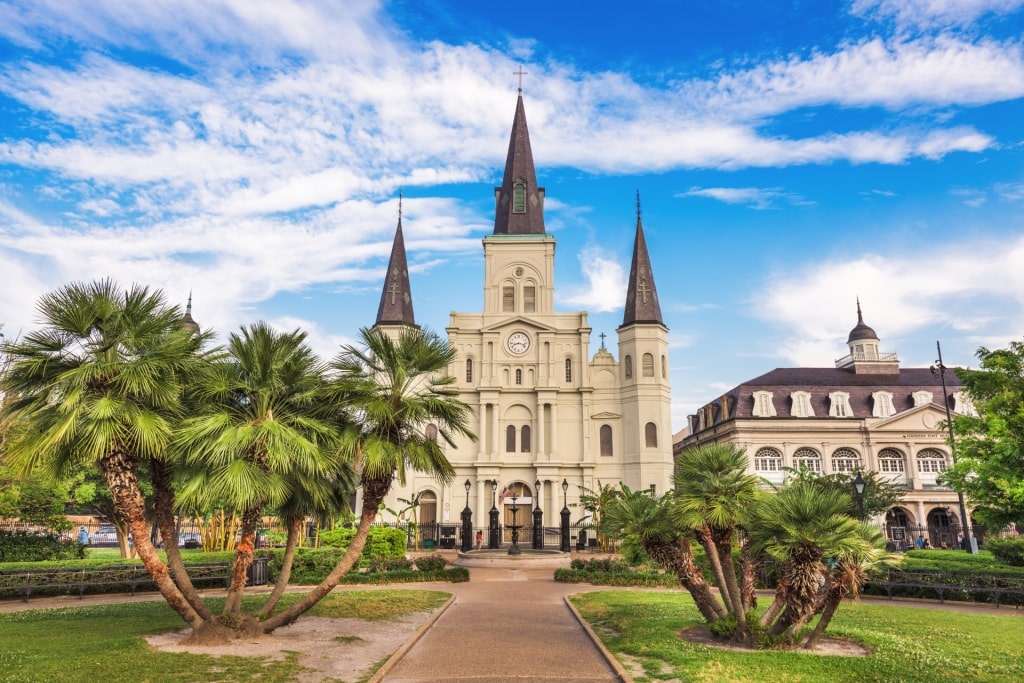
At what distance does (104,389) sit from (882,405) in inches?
2025

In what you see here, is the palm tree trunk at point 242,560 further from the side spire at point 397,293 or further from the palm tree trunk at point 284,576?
the side spire at point 397,293

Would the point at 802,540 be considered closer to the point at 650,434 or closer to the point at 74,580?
the point at 74,580

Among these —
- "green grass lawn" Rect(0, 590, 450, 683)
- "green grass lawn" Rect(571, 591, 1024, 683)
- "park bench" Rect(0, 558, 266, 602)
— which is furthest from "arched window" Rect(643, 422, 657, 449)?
"green grass lawn" Rect(0, 590, 450, 683)

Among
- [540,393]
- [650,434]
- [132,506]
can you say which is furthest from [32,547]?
[650,434]

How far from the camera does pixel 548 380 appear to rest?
4847cm

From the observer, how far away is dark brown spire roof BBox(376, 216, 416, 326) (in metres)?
49.9

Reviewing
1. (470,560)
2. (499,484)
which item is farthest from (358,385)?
(499,484)

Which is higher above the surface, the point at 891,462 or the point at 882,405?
the point at 882,405

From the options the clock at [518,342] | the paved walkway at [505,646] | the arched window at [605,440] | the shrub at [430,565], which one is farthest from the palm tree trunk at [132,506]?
the arched window at [605,440]

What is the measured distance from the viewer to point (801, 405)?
163 ft

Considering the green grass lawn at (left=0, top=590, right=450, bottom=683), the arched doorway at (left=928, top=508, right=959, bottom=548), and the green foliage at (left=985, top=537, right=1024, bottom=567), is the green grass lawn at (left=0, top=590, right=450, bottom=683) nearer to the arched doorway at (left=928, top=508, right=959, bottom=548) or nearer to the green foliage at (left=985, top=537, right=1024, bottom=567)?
the green foliage at (left=985, top=537, right=1024, bottom=567)

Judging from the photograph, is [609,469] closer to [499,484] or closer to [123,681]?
[499,484]

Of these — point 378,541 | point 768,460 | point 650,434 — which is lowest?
point 378,541

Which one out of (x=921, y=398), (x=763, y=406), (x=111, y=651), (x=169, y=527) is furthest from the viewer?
(x=763, y=406)
